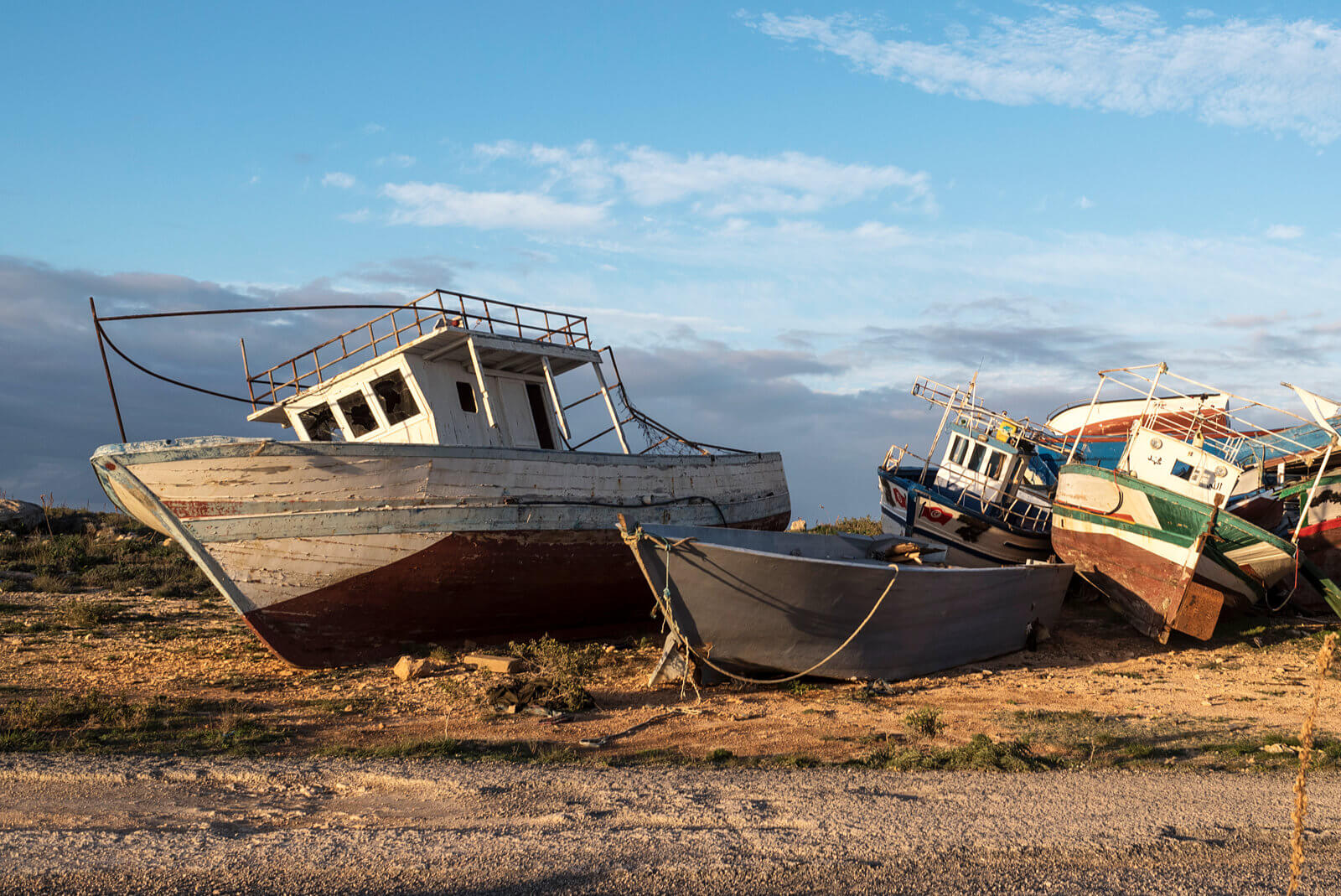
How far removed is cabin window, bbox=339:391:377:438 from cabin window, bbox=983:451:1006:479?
12986 millimetres

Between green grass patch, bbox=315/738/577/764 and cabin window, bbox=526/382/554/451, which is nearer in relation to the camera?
green grass patch, bbox=315/738/577/764

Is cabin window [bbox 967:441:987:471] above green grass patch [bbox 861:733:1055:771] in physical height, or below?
above

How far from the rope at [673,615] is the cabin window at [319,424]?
624 cm

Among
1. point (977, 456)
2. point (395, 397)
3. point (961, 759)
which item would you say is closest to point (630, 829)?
point (961, 759)

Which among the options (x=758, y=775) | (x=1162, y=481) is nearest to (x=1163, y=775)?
(x=758, y=775)

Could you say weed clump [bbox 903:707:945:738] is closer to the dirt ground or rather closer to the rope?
the dirt ground

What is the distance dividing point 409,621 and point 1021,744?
23.5 feet

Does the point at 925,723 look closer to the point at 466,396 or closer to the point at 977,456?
the point at 466,396

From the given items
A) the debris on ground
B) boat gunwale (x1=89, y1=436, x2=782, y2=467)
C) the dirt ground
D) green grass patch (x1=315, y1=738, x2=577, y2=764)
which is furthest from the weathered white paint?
green grass patch (x1=315, y1=738, x2=577, y2=764)

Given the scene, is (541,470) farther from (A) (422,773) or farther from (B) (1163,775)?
(B) (1163,775)

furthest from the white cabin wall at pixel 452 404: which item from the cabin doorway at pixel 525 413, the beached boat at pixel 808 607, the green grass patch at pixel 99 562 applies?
the green grass patch at pixel 99 562

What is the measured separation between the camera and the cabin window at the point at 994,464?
778 inches

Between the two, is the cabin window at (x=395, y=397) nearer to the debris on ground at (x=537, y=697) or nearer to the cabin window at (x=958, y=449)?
the debris on ground at (x=537, y=697)

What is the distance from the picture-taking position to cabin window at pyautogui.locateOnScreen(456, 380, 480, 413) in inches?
529
